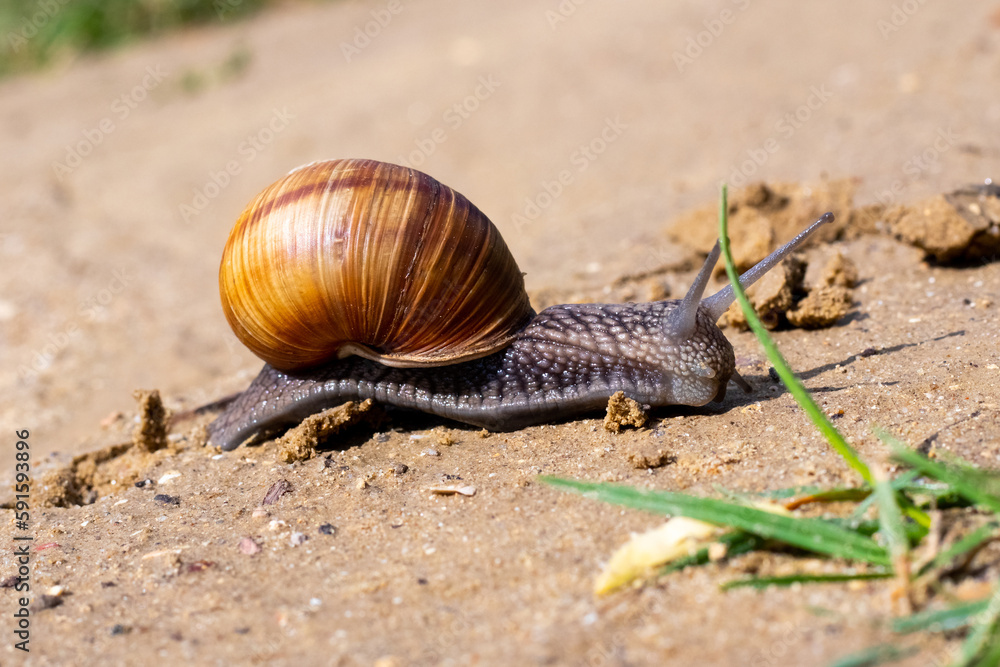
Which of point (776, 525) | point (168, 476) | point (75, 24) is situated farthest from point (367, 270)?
point (75, 24)

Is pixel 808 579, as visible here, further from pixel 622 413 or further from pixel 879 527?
pixel 622 413

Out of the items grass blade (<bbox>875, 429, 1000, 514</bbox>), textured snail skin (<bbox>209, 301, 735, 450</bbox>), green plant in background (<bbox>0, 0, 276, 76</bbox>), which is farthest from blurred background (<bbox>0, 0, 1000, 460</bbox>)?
grass blade (<bbox>875, 429, 1000, 514</bbox>)

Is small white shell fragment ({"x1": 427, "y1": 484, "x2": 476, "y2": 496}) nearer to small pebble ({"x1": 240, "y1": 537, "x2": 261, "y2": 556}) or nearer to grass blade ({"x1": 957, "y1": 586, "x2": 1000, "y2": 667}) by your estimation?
small pebble ({"x1": 240, "y1": 537, "x2": 261, "y2": 556})

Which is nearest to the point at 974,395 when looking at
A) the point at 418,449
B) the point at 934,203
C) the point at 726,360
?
the point at 726,360

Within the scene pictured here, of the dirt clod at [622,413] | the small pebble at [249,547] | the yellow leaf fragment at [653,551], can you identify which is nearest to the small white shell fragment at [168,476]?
the small pebble at [249,547]

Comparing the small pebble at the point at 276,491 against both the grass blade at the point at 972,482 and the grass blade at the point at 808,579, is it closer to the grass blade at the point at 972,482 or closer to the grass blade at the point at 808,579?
the grass blade at the point at 808,579

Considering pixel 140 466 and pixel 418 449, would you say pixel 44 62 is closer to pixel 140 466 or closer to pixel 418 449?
pixel 140 466
